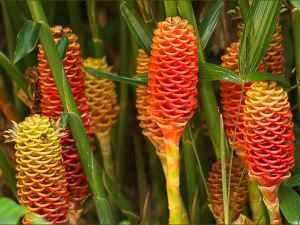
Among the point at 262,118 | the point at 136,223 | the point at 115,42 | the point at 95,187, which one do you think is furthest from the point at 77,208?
the point at 115,42

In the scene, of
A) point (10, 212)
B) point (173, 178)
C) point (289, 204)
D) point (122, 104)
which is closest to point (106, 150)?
point (122, 104)

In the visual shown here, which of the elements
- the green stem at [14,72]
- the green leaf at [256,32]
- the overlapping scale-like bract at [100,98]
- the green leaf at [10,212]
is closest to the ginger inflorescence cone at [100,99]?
the overlapping scale-like bract at [100,98]

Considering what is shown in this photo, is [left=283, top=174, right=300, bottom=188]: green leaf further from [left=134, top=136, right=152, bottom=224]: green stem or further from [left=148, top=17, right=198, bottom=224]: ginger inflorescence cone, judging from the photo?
[left=134, top=136, right=152, bottom=224]: green stem

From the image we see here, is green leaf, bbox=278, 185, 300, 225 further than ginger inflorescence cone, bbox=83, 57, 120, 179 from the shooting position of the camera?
No

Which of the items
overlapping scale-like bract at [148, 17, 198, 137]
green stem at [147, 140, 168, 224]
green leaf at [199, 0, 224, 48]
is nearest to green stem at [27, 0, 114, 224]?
overlapping scale-like bract at [148, 17, 198, 137]

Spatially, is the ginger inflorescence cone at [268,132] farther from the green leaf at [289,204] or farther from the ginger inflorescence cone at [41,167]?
the ginger inflorescence cone at [41,167]

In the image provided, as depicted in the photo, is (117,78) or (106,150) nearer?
(117,78)

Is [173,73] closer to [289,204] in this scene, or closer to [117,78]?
[117,78]
